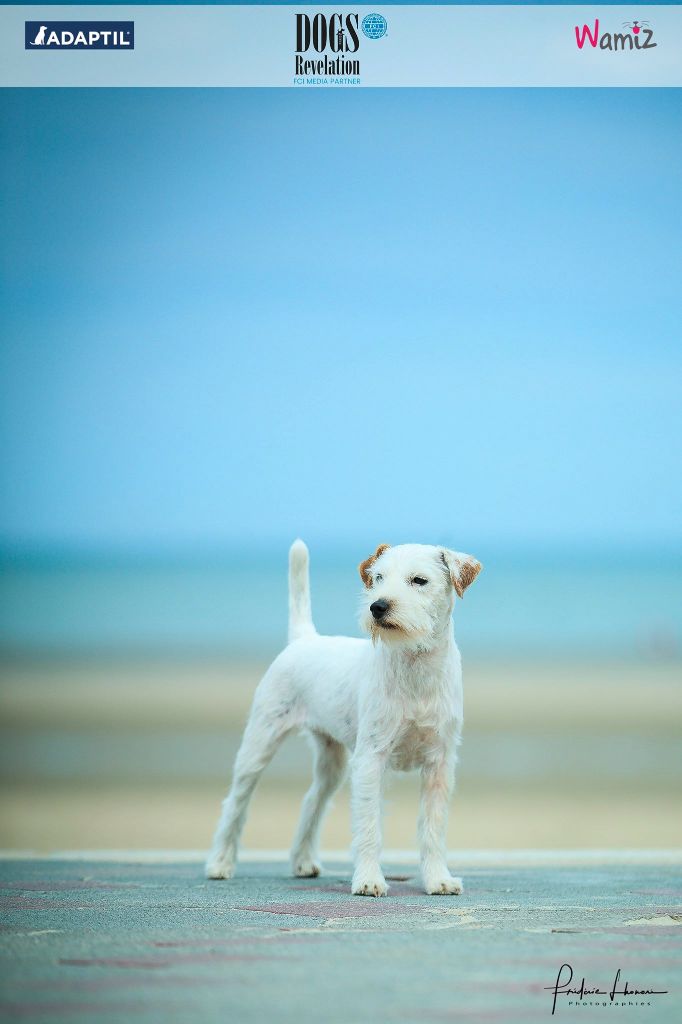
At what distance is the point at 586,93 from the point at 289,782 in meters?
3.13

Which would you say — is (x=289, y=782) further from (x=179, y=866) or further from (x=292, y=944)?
(x=292, y=944)

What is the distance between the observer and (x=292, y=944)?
227cm

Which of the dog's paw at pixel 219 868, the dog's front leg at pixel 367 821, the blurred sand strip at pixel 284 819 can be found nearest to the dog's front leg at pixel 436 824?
the dog's front leg at pixel 367 821

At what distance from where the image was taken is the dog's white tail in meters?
3.89

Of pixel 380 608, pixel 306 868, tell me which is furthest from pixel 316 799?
pixel 380 608

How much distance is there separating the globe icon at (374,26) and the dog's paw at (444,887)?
241cm

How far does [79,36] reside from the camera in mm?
3707

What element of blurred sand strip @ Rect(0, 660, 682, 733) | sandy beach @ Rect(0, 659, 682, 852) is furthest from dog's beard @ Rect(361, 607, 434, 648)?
blurred sand strip @ Rect(0, 660, 682, 733)

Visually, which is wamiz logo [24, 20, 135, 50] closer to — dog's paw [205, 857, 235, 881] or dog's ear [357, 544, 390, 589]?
dog's ear [357, 544, 390, 589]

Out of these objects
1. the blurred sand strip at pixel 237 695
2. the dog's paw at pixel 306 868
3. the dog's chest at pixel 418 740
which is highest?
the blurred sand strip at pixel 237 695

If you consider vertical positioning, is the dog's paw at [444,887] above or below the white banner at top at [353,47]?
below

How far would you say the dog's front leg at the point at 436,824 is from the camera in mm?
3229

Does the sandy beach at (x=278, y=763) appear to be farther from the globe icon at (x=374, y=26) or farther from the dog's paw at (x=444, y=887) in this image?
the globe icon at (x=374, y=26)

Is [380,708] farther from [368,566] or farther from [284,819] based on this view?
[284,819]
